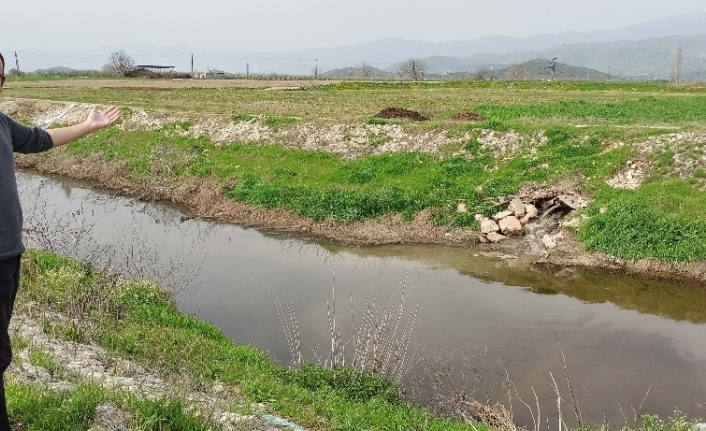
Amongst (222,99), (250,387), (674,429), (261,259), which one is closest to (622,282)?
(674,429)

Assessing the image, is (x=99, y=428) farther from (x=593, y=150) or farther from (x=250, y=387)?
(x=593, y=150)

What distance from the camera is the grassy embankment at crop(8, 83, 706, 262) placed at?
16.5 metres

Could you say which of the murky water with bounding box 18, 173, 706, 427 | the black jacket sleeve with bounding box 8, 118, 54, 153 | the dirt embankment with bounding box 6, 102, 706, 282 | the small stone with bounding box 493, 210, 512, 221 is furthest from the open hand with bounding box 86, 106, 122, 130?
the small stone with bounding box 493, 210, 512, 221

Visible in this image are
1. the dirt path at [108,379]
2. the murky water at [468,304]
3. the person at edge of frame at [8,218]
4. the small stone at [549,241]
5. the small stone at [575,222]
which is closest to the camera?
the person at edge of frame at [8,218]

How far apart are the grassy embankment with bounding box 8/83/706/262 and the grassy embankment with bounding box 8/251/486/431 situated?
926cm

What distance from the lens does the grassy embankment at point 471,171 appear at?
1652cm

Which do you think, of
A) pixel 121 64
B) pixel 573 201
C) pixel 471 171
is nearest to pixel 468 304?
pixel 573 201

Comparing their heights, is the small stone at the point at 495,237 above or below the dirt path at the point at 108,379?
below

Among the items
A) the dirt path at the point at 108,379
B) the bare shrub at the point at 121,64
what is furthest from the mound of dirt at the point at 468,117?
the bare shrub at the point at 121,64

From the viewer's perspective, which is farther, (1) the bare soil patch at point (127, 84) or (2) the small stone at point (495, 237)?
(1) the bare soil patch at point (127, 84)

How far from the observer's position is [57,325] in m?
9.24

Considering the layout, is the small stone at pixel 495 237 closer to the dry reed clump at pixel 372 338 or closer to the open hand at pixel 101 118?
the dry reed clump at pixel 372 338

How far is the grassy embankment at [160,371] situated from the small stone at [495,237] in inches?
386

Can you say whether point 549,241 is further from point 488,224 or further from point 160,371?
point 160,371
